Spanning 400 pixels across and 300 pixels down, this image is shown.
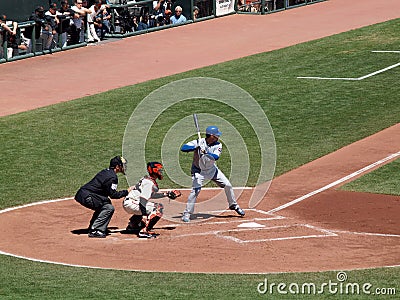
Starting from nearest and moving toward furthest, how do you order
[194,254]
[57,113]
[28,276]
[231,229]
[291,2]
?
[28,276] < [194,254] < [231,229] < [57,113] < [291,2]

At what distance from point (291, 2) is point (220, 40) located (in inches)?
319

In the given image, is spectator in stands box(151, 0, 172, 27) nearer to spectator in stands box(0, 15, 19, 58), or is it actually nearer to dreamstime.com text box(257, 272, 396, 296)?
spectator in stands box(0, 15, 19, 58)

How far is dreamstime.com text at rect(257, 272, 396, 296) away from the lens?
12672mm

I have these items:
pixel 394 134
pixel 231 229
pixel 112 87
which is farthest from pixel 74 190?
pixel 112 87

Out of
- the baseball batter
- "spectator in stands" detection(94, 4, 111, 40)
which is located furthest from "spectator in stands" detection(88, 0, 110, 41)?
the baseball batter

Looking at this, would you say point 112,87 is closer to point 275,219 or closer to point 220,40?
point 220,40

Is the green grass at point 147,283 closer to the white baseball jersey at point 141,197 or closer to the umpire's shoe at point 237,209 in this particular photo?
the white baseball jersey at point 141,197

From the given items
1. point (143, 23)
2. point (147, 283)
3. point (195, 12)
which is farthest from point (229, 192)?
point (195, 12)

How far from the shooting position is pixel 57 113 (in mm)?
26625

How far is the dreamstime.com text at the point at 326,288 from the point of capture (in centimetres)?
1267

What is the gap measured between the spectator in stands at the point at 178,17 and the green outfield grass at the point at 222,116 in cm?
578

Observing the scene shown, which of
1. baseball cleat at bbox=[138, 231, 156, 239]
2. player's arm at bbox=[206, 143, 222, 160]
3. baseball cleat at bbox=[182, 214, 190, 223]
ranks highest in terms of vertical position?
player's arm at bbox=[206, 143, 222, 160]

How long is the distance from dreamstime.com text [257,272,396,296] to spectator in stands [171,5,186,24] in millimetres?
27022

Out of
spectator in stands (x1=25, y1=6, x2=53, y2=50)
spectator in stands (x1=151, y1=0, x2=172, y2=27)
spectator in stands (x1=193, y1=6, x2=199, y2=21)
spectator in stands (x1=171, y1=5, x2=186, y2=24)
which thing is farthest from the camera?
spectator in stands (x1=193, y1=6, x2=199, y2=21)
